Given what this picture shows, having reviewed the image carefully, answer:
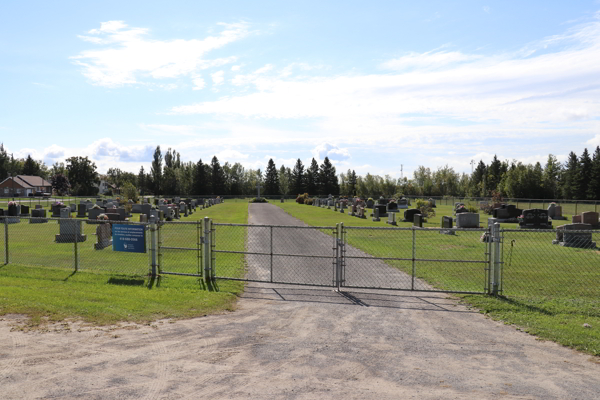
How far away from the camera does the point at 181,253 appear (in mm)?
18609

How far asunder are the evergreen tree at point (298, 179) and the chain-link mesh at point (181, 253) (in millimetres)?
88345

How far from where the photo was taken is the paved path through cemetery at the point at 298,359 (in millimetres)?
5863

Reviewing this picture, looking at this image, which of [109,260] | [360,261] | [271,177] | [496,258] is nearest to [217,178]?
[271,177]

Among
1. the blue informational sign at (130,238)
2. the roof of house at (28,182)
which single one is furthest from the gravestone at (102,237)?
the roof of house at (28,182)

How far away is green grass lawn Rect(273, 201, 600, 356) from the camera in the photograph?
8672 mm

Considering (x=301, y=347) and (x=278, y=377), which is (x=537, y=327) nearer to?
(x=301, y=347)

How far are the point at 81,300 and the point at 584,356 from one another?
401 inches

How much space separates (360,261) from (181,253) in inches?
301

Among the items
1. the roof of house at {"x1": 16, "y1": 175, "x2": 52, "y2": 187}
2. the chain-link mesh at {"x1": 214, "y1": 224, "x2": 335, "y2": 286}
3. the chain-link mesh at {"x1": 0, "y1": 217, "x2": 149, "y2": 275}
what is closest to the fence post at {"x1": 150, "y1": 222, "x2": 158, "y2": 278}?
the chain-link mesh at {"x1": 0, "y1": 217, "x2": 149, "y2": 275}

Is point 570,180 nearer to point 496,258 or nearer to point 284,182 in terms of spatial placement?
point 284,182

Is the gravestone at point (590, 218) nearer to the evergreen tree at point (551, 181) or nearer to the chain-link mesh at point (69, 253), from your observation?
the chain-link mesh at point (69, 253)

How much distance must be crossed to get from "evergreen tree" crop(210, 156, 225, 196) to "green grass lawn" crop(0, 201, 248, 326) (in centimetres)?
9346

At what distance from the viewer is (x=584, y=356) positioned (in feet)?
23.4

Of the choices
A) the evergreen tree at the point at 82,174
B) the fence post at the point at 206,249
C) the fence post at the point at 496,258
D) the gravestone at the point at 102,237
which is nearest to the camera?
the fence post at the point at 496,258
